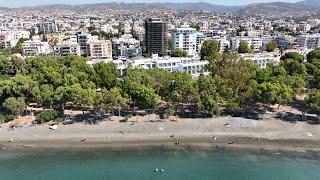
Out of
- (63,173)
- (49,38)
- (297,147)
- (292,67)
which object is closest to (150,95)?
(63,173)

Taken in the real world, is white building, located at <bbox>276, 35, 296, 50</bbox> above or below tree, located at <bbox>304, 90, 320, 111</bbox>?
above

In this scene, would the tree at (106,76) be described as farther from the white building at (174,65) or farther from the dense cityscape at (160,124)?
the white building at (174,65)

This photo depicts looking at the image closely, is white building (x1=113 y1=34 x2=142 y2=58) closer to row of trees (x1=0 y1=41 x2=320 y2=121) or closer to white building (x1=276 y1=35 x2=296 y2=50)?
row of trees (x1=0 y1=41 x2=320 y2=121)

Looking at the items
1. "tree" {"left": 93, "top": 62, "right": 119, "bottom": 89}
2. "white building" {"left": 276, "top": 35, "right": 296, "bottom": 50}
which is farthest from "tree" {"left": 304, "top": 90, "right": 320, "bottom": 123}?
"white building" {"left": 276, "top": 35, "right": 296, "bottom": 50}

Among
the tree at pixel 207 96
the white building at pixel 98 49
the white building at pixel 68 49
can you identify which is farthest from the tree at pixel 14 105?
the white building at pixel 68 49

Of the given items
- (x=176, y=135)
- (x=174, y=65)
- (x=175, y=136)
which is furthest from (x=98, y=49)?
(x=175, y=136)

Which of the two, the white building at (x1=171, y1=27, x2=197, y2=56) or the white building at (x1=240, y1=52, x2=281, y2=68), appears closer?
the white building at (x1=240, y1=52, x2=281, y2=68)

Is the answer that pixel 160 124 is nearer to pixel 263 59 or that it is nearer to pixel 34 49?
pixel 263 59

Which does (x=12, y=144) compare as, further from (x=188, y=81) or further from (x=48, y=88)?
(x=188, y=81)
